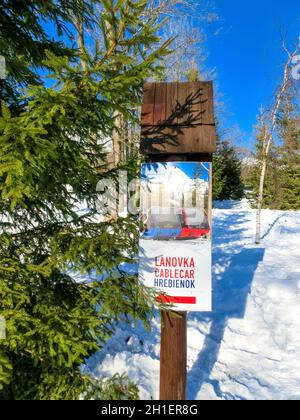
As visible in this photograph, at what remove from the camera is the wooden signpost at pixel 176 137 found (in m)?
2.58

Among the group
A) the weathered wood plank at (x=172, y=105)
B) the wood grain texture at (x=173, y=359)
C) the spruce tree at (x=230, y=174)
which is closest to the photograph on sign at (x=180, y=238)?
the wood grain texture at (x=173, y=359)

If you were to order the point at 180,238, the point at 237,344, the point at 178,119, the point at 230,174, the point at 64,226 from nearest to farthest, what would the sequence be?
the point at 180,238, the point at 178,119, the point at 64,226, the point at 237,344, the point at 230,174

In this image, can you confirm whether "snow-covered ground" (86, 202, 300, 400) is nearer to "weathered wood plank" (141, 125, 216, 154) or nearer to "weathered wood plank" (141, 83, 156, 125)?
"weathered wood plank" (141, 125, 216, 154)

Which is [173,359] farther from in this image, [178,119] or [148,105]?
[148,105]

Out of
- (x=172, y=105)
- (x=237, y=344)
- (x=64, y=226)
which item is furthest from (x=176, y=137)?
(x=237, y=344)

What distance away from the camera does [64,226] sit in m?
2.83

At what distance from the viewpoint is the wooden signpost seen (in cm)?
258

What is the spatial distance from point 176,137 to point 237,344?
3.88 meters

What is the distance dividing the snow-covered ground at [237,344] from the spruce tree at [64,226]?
1595 mm

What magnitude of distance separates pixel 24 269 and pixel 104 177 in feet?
3.65

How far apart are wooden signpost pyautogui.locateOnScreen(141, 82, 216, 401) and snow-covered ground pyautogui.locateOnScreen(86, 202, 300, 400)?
1108 millimetres

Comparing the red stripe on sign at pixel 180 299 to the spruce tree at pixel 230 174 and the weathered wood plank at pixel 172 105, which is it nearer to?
the weathered wood plank at pixel 172 105

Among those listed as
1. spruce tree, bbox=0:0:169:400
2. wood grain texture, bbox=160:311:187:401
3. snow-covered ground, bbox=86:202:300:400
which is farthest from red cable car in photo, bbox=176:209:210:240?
snow-covered ground, bbox=86:202:300:400

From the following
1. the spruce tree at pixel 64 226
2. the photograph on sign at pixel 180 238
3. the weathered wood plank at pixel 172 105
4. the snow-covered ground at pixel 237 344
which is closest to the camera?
the spruce tree at pixel 64 226
